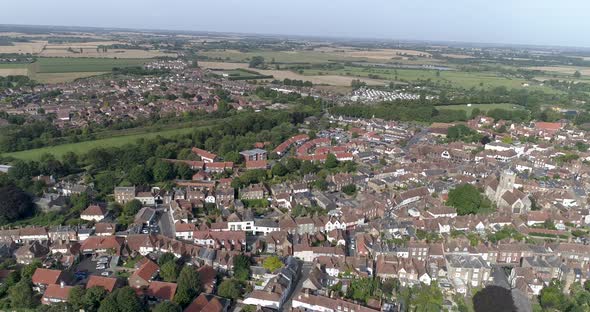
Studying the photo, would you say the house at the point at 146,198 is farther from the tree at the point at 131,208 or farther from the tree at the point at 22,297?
the tree at the point at 22,297

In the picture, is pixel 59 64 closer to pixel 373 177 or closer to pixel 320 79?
pixel 320 79

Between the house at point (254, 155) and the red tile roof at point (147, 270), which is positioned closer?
the red tile roof at point (147, 270)

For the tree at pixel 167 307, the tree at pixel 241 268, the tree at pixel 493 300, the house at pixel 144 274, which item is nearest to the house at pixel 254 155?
the tree at pixel 241 268

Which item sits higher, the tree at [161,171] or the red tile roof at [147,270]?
the tree at [161,171]

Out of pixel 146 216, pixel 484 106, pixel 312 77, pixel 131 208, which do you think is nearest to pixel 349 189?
pixel 146 216

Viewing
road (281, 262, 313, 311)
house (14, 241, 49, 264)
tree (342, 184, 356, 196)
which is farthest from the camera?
tree (342, 184, 356, 196)

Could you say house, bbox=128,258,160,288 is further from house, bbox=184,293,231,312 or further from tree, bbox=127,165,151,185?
tree, bbox=127,165,151,185

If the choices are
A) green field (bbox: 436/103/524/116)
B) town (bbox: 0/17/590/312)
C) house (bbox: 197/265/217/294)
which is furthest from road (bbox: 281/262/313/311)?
green field (bbox: 436/103/524/116)

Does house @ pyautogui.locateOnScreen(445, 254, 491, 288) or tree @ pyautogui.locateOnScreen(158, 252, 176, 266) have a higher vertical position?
house @ pyautogui.locateOnScreen(445, 254, 491, 288)

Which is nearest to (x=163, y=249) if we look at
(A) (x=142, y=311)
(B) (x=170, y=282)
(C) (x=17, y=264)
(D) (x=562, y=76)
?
(B) (x=170, y=282)
